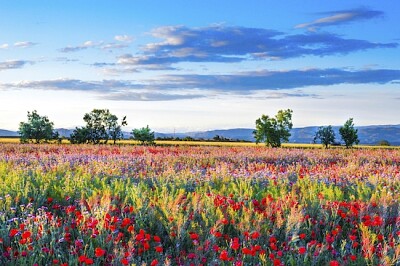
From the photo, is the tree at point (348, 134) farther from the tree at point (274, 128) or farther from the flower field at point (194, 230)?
the flower field at point (194, 230)

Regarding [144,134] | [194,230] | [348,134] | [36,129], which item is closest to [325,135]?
[348,134]

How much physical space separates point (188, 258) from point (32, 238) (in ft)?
5.95

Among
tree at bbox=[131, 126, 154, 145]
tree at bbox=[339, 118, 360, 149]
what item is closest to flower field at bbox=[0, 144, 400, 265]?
tree at bbox=[131, 126, 154, 145]

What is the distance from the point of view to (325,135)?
62562mm

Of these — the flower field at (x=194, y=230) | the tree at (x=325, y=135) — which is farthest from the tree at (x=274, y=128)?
the flower field at (x=194, y=230)

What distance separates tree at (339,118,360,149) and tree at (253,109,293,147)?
7.41m

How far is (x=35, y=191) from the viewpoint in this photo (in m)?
8.04

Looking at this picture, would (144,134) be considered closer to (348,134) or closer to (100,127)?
(100,127)

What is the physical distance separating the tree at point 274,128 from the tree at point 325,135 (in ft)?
19.7

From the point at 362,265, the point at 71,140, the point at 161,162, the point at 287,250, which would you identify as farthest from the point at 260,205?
the point at 71,140

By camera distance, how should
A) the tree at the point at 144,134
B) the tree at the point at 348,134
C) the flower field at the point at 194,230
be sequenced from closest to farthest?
the flower field at the point at 194,230, the tree at the point at 144,134, the tree at the point at 348,134

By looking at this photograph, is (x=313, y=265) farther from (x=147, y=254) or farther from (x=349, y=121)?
(x=349, y=121)

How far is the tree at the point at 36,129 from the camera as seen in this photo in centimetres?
5056

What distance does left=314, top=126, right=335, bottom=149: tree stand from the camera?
62.4 meters
